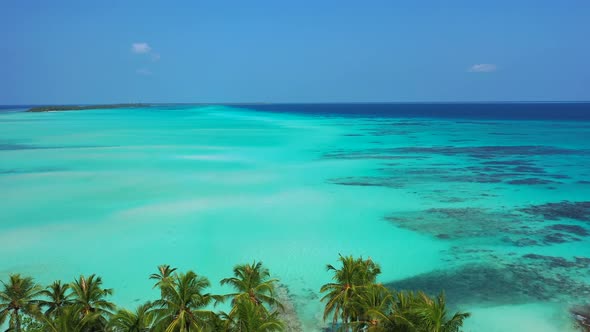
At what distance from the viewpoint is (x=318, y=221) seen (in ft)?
108

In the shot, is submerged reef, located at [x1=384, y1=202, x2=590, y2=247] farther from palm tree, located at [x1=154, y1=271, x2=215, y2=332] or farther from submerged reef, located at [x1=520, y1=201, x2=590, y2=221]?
palm tree, located at [x1=154, y1=271, x2=215, y2=332]

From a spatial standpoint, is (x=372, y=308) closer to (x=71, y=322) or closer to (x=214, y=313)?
(x=214, y=313)

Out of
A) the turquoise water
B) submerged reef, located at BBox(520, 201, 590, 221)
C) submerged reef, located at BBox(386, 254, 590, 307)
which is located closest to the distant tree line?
the turquoise water

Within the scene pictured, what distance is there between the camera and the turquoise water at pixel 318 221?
2278cm

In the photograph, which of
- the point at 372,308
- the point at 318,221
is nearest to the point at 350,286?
the point at 372,308

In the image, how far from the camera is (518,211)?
3469cm

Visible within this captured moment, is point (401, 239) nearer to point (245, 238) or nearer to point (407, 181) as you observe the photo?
point (245, 238)

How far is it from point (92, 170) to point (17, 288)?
4105 centimetres

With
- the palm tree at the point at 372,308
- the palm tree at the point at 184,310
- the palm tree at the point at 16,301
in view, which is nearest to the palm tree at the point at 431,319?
the palm tree at the point at 372,308

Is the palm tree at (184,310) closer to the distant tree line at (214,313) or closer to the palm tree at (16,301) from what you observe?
the distant tree line at (214,313)

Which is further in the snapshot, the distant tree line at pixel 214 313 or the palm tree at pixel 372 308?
the palm tree at pixel 372 308

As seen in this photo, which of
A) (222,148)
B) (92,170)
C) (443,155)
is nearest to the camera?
(92,170)

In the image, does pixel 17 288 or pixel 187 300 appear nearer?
pixel 187 300

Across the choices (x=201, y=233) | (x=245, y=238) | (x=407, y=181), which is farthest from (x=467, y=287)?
(x=407, y=181)
